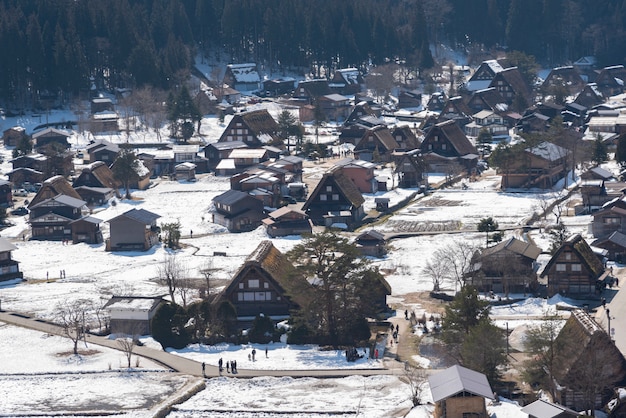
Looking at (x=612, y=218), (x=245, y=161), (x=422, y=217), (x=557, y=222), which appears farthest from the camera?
(x=245, y=161)

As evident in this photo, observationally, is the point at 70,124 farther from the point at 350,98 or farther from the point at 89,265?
the point at 89,265

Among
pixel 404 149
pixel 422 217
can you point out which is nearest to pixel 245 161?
pixel 404 149

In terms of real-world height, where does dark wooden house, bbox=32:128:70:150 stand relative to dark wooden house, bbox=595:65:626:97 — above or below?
below

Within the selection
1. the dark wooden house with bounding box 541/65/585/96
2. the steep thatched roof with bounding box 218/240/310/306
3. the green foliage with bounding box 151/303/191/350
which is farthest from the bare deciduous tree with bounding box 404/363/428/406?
the dark wooden house with bounding box 541/65/585/96

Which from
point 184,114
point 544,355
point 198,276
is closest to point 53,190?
point 198,276

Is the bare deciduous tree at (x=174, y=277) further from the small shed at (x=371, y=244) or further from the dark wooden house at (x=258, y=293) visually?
the small shed at (x=371, y=244)

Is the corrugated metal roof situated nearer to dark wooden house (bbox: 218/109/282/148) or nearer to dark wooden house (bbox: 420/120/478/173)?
dark wooden house (bbox: 420/120/478/173)
